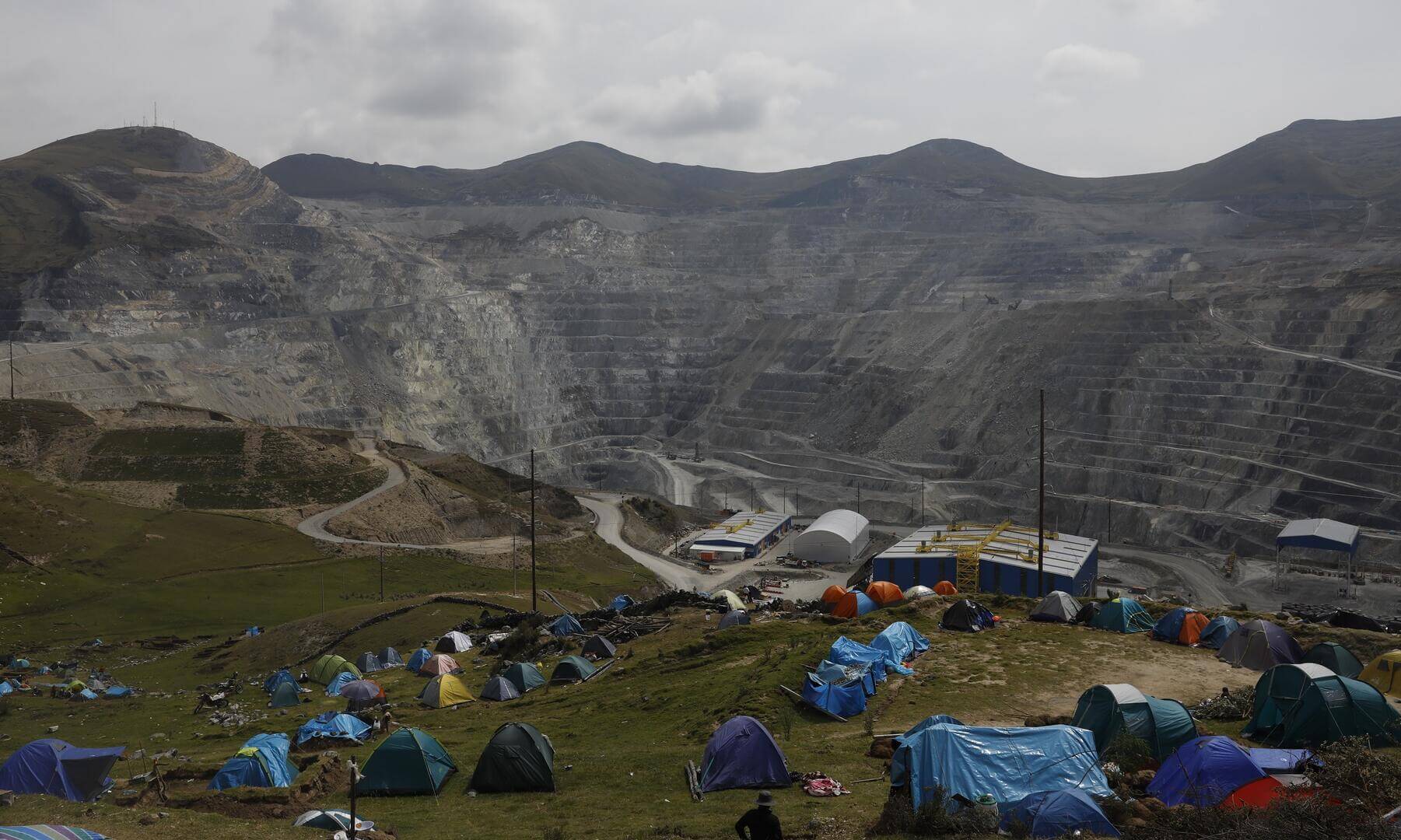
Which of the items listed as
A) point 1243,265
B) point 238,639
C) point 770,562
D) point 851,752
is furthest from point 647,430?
point 851,752

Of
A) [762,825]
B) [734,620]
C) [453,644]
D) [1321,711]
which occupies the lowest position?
[453,644]

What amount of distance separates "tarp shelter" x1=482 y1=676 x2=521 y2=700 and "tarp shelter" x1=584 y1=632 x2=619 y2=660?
3.05 meters

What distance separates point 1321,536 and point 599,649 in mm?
58262

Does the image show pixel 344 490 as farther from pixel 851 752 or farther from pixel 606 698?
pixel 851 752

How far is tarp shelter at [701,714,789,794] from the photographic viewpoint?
61.5 ft

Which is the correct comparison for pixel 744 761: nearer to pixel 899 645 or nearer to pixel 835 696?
pixel 835 696

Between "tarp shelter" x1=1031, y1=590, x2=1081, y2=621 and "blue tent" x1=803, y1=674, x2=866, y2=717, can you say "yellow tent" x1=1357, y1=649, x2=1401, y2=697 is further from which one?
"blue tent" x1=803, y1=674, x2=866, y2=717

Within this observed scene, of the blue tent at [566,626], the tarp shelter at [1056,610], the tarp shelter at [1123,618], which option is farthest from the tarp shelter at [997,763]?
the blue tent at [566,626]

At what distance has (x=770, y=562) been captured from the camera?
87.1 m

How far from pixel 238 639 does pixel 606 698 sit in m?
27.7

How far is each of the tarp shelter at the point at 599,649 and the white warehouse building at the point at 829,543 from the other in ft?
176

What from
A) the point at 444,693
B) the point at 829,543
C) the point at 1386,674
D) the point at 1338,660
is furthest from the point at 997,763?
the point at 829,543

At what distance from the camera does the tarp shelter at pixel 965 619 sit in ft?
107

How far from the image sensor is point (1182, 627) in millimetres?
31266
